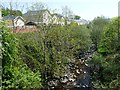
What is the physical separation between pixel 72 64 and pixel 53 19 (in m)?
3.12

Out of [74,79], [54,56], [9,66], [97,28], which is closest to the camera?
[9,66]

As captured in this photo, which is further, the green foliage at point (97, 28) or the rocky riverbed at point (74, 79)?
the green foliage at point (97, 28)

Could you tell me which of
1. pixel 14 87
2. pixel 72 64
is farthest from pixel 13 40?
pixel 72 64

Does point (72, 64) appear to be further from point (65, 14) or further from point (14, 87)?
point (14, 87)

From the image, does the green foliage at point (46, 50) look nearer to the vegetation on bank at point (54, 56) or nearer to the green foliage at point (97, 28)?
the vegetation on bank at point (54, 56)

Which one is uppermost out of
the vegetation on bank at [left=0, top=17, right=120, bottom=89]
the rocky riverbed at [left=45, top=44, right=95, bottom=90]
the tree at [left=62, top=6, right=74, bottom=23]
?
the tree at [left=62, top=6, right=74, bottom=23]

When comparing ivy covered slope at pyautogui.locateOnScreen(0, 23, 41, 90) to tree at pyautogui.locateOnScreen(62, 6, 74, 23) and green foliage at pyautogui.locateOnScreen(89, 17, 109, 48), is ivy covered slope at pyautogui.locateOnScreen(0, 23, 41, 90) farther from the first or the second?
green foliage at pyautogui.locateOnScreen(89, 17, 109, 48)

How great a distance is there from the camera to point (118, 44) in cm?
638

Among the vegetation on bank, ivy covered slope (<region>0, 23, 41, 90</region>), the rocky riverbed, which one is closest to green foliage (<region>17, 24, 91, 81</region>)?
the vegetation on bank

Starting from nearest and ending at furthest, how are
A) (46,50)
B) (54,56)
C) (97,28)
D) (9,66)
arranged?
(9,66), (46,50), (54,56), (97,28)

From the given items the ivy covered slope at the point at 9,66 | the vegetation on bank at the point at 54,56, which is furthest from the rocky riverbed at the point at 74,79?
the ivy covered slope at the point at 9,66

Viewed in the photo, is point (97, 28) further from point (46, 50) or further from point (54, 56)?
point (46, 50)

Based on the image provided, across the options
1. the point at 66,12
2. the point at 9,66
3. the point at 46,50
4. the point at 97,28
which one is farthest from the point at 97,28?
the point at 9,66

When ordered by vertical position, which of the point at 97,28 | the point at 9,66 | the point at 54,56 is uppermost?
the point at 97,28
